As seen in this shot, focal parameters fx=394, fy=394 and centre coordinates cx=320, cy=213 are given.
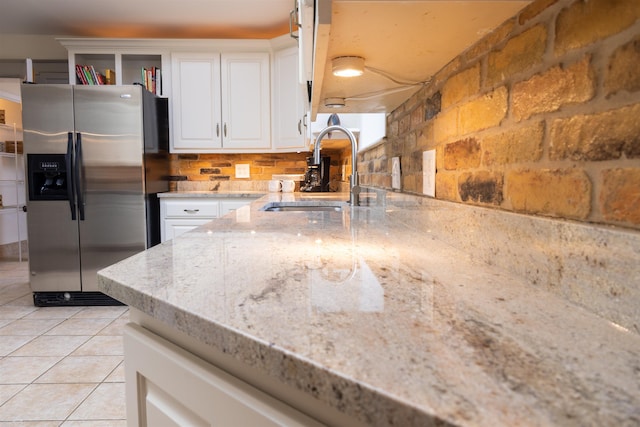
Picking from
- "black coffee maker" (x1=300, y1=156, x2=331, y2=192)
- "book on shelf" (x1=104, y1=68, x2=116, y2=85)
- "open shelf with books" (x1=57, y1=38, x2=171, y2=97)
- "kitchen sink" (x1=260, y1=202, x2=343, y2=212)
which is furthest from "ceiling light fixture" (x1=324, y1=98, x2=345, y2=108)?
"book on shelf" (x1=104, y1=68, x2=116, y2=85)

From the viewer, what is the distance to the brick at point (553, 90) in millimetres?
513

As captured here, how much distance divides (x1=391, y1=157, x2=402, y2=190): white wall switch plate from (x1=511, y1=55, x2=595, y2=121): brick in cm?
88

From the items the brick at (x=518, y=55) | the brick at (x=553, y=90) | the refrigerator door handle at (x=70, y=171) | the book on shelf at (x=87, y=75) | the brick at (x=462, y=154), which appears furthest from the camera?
the book on shelf at (x=87, y=75)

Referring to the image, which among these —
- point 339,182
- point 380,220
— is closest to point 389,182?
point 380,220

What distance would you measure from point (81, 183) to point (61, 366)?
4.82 feet

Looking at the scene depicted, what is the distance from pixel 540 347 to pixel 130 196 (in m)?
3.24

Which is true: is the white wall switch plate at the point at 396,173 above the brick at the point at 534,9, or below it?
below

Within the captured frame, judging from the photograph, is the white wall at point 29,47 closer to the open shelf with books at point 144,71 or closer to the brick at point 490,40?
the open shelf with books at point 144,71

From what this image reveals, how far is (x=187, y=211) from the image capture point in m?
3.42

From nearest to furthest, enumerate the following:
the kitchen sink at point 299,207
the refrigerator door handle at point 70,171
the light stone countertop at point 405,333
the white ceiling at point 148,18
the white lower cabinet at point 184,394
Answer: the light stone countertop at point 405,333, the white lower cabinet at point 184,394, the kitchen sink at point 299,207, the refrigerator door handle at point 70,171, the white ceiling at point 148,18

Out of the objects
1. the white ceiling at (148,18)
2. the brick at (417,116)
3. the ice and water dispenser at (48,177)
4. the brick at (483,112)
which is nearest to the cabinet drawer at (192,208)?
the ice and water dispenser at (48,177)

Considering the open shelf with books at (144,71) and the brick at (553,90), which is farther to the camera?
the open shelf with books at (144,71)

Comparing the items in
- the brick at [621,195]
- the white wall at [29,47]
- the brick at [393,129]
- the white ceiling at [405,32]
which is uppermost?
the white wall at [29,47]

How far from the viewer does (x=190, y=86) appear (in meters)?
3.66
